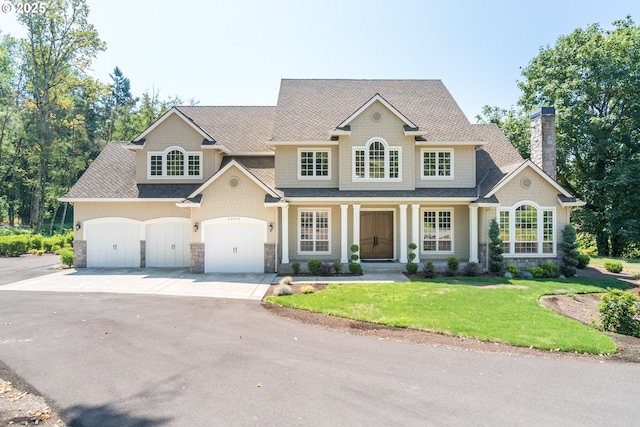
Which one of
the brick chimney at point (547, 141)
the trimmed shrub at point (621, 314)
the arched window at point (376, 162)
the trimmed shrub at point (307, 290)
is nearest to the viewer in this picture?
the trimmed shrub at point (621, 314)

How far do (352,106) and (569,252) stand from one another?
504 inches

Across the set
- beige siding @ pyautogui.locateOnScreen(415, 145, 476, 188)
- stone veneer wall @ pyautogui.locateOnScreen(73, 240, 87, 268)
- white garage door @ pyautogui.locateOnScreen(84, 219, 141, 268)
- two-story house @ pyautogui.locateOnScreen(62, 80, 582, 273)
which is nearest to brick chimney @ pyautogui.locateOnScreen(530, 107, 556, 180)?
two-story house @ pyautogui.locateOnScreen(62, 80, 582, 273)

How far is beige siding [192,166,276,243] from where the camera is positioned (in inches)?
648

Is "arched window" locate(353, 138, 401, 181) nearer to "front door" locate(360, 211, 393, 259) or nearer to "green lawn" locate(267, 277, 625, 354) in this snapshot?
"front door" locate(360, 211, 393, 259)

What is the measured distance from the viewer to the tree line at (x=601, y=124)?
80.2ft

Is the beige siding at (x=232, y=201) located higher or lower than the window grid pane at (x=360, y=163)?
lower

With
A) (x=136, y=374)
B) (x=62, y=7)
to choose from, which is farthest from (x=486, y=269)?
→ (x=62, y=7)

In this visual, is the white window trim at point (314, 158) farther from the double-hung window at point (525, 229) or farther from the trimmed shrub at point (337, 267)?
the double-hung window at point (525, 229)

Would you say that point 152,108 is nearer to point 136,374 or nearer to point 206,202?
point 206,202

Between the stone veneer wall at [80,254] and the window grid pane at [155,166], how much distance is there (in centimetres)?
472

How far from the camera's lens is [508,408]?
5215 mm

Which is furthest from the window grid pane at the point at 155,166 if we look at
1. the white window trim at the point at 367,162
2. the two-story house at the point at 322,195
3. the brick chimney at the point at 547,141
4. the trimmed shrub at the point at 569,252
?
the trimmed shrub at the point at 569,252

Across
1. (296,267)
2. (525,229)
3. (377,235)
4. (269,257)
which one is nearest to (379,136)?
(377,235)

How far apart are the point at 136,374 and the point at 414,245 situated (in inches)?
523
